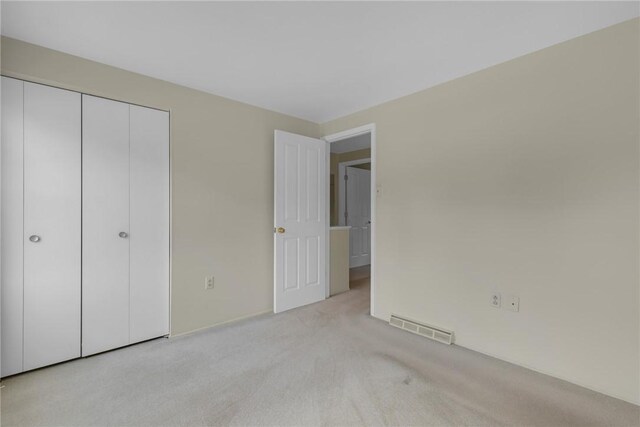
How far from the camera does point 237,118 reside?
301cm

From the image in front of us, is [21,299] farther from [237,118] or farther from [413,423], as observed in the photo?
[413,423]

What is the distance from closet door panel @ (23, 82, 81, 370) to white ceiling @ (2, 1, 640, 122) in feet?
1.59

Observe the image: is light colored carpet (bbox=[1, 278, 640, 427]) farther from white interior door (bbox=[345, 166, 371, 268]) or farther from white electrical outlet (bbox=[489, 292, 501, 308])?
white interior door (bbox=[345, 166, 371, 268])

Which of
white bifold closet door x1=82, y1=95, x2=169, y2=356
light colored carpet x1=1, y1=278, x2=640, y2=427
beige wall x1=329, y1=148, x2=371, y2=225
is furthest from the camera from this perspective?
beige wall x1=329, y1=148, x2=371, y2=225

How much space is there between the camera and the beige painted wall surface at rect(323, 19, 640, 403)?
5.68ft

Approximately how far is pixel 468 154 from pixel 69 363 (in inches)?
138

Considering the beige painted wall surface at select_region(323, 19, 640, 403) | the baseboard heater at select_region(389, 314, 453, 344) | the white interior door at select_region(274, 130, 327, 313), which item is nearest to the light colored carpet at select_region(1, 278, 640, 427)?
the baseboard heater at select_region(389, 314, 453, 344)

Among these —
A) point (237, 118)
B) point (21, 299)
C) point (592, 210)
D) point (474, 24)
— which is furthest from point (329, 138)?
point (21, 299)

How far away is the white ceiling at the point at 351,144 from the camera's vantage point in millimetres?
4610

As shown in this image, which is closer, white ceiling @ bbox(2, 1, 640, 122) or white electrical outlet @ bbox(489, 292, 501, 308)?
white ceiling @ bbox(2, 1, 640, 122)

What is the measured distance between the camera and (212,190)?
2.82 metres

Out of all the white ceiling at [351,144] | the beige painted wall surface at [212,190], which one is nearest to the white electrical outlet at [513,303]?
the beige painted wall surface at [212,190]

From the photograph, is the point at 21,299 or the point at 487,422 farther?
the point at 21,299

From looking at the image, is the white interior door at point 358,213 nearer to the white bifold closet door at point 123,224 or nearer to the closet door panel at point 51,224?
the white bifold closet door at point 123,224
